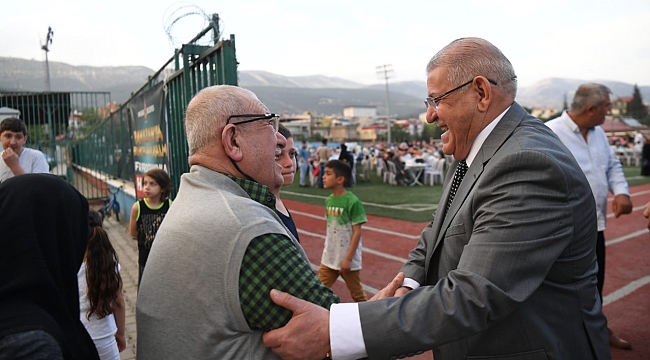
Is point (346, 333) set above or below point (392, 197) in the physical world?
above

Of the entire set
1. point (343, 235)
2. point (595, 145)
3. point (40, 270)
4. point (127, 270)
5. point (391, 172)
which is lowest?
point (127, 270)

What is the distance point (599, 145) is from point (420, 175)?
55.2ft

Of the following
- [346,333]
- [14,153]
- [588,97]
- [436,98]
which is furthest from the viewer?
[14,153]

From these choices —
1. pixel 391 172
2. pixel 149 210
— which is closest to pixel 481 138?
pixel 149 210

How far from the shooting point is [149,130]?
21.4 ft

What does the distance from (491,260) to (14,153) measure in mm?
5174

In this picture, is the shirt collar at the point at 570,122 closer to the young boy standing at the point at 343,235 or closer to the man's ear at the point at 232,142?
the young boy standing at the point at 343,235

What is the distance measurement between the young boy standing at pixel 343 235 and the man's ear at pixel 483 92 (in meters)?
3.11

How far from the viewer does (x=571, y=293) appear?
180cm

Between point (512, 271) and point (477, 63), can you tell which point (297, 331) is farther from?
point (477, 63)

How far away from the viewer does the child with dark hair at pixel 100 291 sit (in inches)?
122

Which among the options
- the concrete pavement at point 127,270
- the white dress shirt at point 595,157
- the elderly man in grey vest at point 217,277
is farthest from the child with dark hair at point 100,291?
the white dress shirt at point 595,157

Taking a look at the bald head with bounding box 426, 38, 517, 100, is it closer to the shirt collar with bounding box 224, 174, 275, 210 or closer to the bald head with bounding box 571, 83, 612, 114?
the shirt collar with bounding box 224, 174, 275, 210

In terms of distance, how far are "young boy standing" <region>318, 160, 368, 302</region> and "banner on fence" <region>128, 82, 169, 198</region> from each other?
6.59 ft
